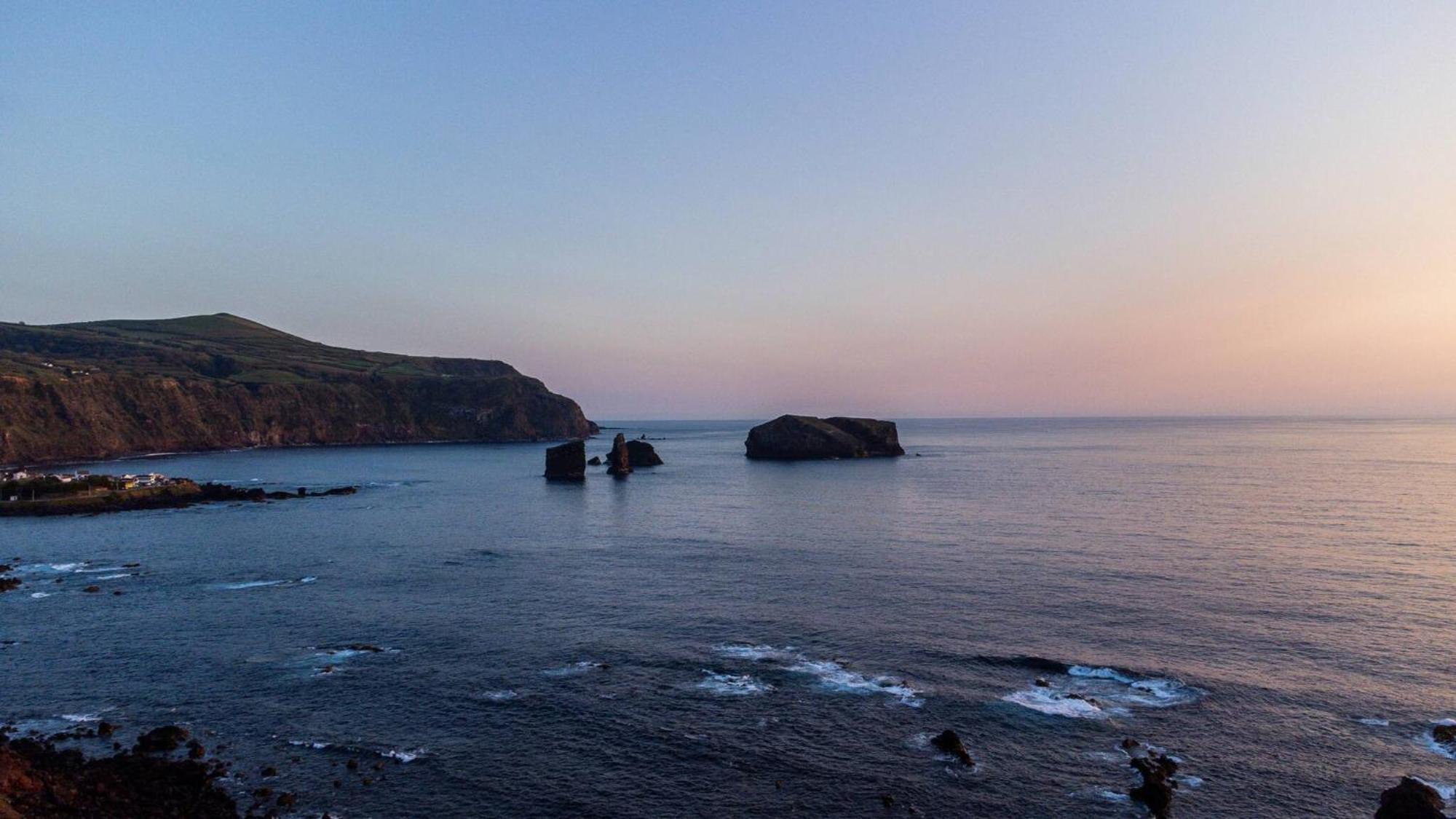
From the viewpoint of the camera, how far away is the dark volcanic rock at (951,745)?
31609 mm

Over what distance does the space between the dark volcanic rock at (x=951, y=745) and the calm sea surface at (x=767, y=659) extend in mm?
722

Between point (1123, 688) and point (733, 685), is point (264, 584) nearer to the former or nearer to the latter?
point (733, 685)

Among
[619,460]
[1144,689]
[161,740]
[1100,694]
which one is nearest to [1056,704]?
[1100,694]

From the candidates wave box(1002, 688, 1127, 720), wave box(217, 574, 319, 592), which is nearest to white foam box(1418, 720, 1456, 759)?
wave box(1002, 688, 1127, 720)

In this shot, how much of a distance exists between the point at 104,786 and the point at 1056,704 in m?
40.2

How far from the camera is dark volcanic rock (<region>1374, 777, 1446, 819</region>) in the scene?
25.5m

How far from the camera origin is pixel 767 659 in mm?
43719

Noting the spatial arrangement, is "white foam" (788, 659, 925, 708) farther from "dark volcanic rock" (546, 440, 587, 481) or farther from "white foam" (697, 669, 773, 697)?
"dark volcanic rock" (546, 440, 587, 481)

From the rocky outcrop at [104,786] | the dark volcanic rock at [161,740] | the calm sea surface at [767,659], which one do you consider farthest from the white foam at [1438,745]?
the dark volcanic rock at [161,740]

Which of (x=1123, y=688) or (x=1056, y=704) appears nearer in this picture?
(x=1056, y=704)

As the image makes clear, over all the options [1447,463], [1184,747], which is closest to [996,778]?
[1184,747]

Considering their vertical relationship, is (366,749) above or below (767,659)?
below

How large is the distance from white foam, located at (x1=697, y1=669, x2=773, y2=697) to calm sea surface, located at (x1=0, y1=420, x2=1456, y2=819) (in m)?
0.19

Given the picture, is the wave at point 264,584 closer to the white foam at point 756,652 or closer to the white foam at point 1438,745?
the white foam at point 756,652
